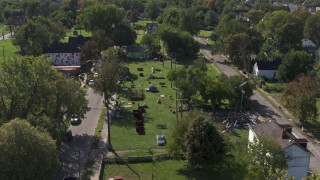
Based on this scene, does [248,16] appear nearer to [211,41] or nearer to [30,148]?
[211,41]

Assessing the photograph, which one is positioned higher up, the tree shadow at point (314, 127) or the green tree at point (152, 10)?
the green tree at point (152, 10)

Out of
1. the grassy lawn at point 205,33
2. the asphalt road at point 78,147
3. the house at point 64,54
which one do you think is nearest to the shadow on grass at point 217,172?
the asphalt road at point 78,147

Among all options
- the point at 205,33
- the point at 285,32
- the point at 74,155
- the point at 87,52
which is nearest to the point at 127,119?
the point at 74,155

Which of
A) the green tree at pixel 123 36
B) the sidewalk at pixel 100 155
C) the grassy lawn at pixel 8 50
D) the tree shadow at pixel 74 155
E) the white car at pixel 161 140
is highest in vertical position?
the green tree at pixel 123 36

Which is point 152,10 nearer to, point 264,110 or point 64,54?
point 64,54

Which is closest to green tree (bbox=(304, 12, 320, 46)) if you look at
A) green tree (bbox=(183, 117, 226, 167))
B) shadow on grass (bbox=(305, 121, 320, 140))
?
shadow on grass (bbox=(305, 121, 320, 140))

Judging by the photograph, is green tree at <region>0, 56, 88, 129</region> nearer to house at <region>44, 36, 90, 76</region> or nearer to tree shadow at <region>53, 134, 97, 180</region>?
tree shadow at <region>53, 134, 97, 180</region>

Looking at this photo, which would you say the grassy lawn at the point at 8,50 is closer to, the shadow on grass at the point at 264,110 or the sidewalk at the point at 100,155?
the sidewalk at the point at 100,155
